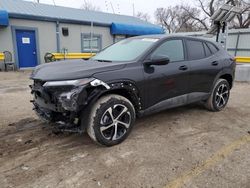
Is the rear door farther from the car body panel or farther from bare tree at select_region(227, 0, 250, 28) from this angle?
bare tree at select_region(227, 0, 250, 28)

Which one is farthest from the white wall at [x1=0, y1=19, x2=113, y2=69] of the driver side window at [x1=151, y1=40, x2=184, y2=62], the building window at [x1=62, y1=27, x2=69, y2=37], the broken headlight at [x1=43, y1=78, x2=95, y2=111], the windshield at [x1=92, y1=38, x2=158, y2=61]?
the broken headlight at [x1=43, y1=78, x2=95, y2=111]

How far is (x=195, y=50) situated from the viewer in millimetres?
4824

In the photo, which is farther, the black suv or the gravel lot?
the black suv

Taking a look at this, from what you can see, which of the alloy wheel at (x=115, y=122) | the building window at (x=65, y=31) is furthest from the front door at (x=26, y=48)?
the alloy wheel at (x=115, y=122)

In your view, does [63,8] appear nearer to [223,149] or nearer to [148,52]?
[148,52]

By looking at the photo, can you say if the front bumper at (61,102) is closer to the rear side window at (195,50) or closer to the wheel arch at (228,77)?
the rear side window at (195,50)

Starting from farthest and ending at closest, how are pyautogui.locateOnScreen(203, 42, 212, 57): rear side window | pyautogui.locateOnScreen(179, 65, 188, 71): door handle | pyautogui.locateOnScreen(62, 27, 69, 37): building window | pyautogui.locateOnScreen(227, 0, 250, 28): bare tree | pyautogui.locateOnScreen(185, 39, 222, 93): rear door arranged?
pyautogui.locateOnScreen(227, 0, 250, 28): bare tree → pyautogui.locateOnScreen(62, 27, 69, 37): building window → pyautogui.locateOnScreen(203, 42, 212, 57): rear side window → pyautogui.locateOnScreen(185, 39, 222, 93): rear door → pyautogui.locateOnScreen(179, 65, 188, 71): door handle

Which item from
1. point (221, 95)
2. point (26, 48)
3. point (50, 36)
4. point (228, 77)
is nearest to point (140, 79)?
point (221, 95)

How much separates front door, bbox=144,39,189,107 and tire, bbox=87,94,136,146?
1.57 feet

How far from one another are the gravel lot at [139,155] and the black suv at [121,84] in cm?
41

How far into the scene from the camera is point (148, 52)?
3.94 m

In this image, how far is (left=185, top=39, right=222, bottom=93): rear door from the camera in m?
4.66

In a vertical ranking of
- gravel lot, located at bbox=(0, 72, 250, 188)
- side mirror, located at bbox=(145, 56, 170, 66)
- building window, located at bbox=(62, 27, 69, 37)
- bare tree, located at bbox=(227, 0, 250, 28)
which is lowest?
gravel lot, located at bbox=(0, 72, 250, 188)

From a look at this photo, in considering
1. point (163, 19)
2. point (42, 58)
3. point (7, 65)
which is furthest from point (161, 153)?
point (163, 19)
